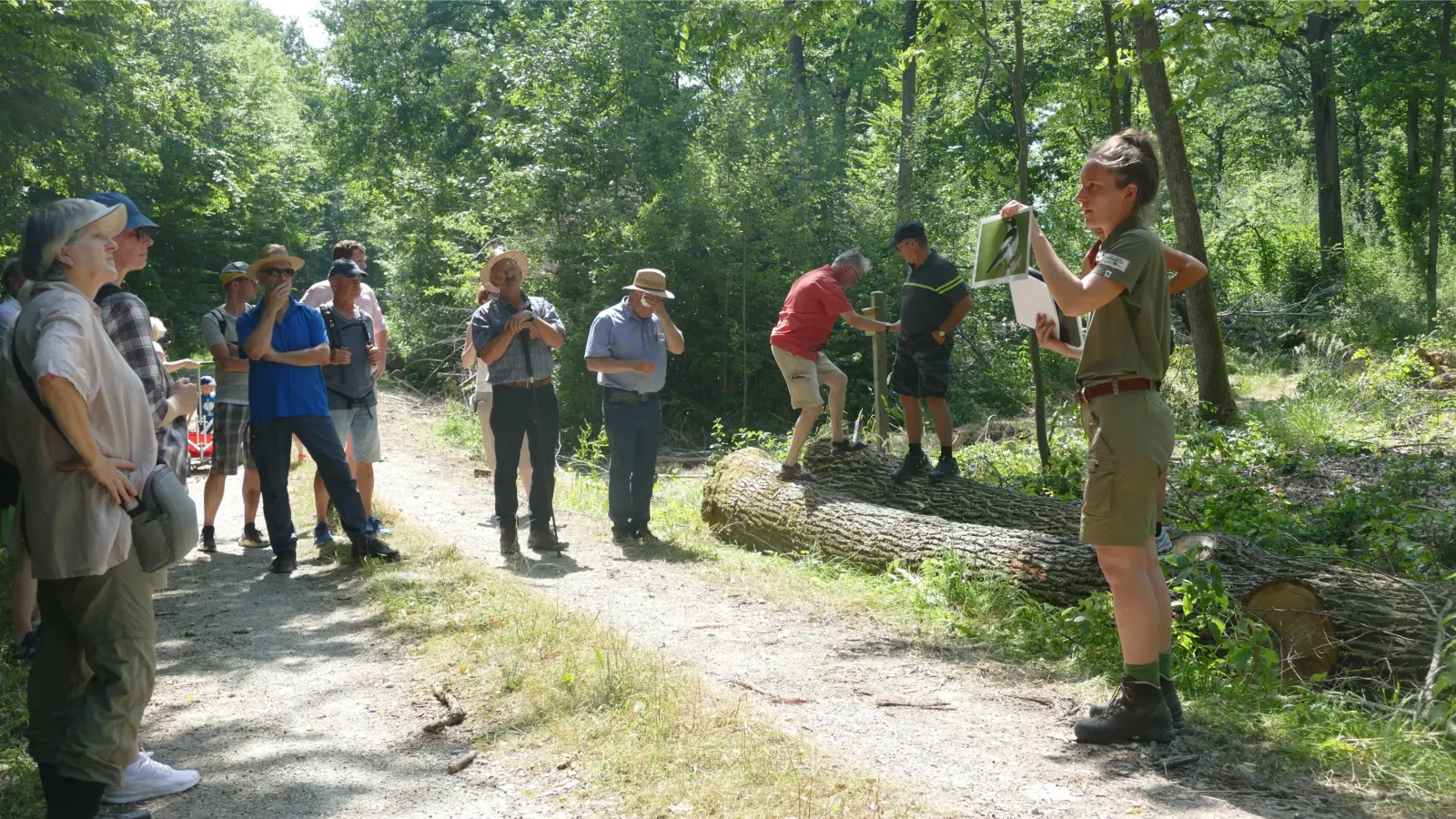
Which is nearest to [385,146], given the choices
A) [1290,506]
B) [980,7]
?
[980,7]

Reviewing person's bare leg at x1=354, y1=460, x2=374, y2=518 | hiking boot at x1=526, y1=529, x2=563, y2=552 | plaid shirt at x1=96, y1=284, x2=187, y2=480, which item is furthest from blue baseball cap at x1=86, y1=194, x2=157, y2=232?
hiking boot at x1=526, y1=529, x2=563, y2=552

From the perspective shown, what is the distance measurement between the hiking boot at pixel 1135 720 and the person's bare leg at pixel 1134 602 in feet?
0.36

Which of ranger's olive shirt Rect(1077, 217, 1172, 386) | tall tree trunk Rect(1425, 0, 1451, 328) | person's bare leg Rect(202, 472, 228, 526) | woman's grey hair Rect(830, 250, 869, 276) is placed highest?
tall tree trunk Rect(1425, 0, 1451, 328)

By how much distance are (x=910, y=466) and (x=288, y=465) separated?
4.49 metres

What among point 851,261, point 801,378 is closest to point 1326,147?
point 851,261

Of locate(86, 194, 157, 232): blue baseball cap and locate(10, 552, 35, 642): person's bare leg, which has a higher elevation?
locate(86, 194, 157, 232): blue baseball cap

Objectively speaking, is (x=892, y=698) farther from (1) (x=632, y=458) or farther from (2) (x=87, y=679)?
(1) (x=632, y=458)

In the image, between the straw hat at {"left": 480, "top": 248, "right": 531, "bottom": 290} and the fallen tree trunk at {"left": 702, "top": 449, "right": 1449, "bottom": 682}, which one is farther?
the straw hat at {"left": 480, "top": 248, "right": 531, "bottom": 290}

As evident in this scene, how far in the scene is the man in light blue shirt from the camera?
28.4 ft

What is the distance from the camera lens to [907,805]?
12.1 feet

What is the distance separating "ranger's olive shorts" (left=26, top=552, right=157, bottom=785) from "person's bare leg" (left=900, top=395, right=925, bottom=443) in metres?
6.15

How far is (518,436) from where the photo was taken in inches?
324

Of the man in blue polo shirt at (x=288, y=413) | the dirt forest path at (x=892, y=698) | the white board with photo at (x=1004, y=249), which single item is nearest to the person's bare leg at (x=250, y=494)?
the man in blue polo shirt at (x=288, y=413)

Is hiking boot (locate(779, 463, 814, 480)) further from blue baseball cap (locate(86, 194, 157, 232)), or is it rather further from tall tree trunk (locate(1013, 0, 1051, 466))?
blue baseball cap (locate(86, 194, 157, 232))
